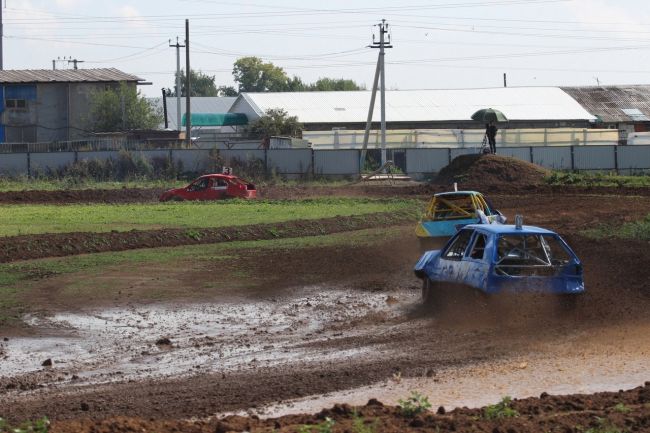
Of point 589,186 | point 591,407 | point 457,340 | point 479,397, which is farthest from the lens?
point 589,186

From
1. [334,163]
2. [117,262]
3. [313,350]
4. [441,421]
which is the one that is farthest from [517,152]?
[441,421]

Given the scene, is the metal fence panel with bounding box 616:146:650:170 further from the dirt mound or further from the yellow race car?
the yellow race car

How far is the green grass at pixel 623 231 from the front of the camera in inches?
981

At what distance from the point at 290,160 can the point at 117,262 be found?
36.8 metres

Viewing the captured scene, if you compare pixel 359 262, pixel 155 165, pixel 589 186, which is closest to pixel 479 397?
pixel 359 262

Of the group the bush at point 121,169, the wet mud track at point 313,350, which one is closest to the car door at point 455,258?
the wet mud track at point 313,350

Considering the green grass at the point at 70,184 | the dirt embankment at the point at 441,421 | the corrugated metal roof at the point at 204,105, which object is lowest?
the dirt embankment at the point at 441,421

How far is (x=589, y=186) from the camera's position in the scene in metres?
46.6

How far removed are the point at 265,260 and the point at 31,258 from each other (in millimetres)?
5206

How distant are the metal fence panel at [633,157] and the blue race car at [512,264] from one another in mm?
47148

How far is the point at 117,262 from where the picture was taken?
79.8ft

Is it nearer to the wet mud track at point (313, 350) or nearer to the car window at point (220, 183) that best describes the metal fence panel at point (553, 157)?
the car window at point (220, 183)

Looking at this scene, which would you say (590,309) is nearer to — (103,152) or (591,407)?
(591,407)

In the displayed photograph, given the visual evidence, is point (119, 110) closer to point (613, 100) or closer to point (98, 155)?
point (98, 155)
